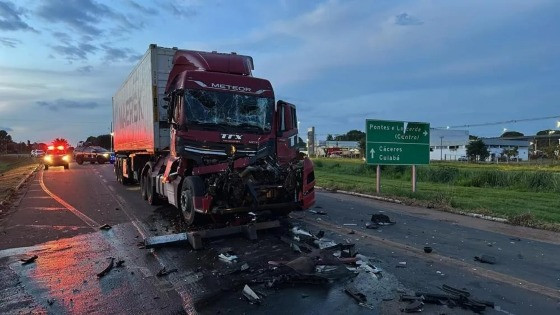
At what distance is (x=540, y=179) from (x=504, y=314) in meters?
21.6

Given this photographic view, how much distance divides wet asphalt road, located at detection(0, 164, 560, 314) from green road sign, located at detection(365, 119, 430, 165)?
549cm

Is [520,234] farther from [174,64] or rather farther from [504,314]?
[174,64]

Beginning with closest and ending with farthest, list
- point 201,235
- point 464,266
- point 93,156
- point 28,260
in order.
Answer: point 464,266, point 28,260, point 201,235, point 93,156

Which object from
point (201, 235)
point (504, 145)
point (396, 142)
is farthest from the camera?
point (504, 145)

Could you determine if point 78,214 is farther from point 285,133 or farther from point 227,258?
point 227,258

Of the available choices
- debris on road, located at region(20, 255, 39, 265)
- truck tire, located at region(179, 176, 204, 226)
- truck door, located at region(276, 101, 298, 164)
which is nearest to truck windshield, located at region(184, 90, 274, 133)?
truck door, located at region(276, 101, 298, 164)

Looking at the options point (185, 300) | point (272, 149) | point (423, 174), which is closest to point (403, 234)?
point (272, 149)

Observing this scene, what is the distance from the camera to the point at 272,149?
422 inches

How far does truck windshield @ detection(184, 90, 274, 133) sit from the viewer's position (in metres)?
10.1

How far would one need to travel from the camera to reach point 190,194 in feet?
31.1

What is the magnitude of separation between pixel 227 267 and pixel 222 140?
382 centimetres

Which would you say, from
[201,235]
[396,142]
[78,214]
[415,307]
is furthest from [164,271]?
[396,142]

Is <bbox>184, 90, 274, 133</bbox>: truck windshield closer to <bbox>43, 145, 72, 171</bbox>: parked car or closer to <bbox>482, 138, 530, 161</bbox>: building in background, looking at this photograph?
<bbox>43, 145, 72, 171</bbox>: parked car

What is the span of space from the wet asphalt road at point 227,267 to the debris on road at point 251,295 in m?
0.10
